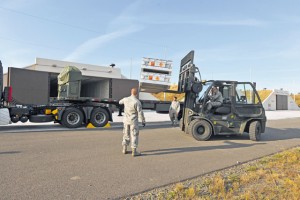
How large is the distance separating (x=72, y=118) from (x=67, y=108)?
1.78 ft

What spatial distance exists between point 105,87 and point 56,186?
2722cm

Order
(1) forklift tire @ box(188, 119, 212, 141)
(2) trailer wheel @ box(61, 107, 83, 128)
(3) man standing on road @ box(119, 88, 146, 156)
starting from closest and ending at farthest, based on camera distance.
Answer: (3) man standing on road @ box(119, 88, 146, 156), (1) forklift tire @ box(188, 119, 212, 141), (2) trailer wheel @ box(61, 107, 83, 128)

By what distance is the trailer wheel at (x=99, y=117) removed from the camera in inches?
521

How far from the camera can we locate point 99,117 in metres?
13.5

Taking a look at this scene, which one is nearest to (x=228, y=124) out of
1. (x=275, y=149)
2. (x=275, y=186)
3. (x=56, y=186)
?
(x=275, y=149)

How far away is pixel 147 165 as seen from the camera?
5848 millimetres

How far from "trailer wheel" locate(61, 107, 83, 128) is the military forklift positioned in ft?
17.7

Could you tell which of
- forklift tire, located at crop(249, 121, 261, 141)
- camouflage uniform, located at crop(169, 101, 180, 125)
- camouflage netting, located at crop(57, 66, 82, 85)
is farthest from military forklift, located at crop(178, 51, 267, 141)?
camouflage netting, located at crop(57, 66, 82, 85)

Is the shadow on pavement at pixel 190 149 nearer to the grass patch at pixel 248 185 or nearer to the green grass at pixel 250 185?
the grass patch at pixel 248 185

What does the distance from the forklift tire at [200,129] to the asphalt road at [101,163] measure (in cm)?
A: 38

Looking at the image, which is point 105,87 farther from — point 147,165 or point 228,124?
point 147,165

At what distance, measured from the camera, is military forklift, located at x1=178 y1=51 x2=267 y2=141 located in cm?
969

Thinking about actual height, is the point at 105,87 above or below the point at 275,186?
above

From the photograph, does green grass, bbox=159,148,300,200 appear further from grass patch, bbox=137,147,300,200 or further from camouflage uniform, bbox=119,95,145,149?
camouflage uniform, bbox=119,95,145,149
